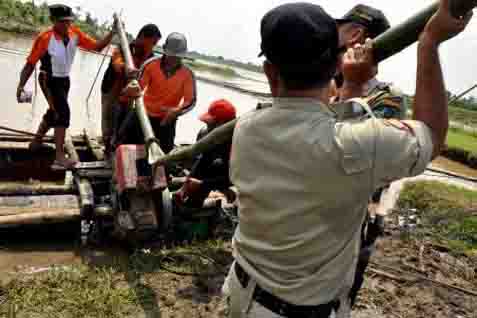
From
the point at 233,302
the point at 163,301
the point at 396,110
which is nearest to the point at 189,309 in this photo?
the point at 163,301

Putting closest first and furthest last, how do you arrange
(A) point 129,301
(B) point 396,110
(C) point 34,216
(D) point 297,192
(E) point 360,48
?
(D) point 297,192, (E) point 360,48, (B) point 396,110, (A) point 129,301, (C) point 34,216

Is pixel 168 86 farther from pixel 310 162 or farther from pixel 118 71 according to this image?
pixel 310 162

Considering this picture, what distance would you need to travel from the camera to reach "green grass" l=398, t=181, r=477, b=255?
19.7 ft

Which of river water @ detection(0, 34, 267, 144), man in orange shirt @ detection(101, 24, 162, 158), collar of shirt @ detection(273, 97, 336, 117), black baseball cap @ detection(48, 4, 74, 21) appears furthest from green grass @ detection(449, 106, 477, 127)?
collar of shirt @ detection(273, 97, 336, 117)

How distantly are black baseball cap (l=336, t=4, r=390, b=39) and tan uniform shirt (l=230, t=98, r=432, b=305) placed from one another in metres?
0.82

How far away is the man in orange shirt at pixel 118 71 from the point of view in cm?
538

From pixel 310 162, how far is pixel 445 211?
6637 millimetres

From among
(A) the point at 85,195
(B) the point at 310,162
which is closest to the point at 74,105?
(A) the point at 85,195

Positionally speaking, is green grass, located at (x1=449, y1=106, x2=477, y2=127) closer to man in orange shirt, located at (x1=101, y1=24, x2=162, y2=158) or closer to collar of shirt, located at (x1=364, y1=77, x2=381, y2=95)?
man in orange shirt, located at (x1=101, y1=24, x2=162, y2=158)

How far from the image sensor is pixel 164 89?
5000 millimetres

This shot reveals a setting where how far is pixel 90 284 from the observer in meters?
3.44

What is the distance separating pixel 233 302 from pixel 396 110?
2.99 feet

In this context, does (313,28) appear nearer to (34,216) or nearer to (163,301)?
(163,301)

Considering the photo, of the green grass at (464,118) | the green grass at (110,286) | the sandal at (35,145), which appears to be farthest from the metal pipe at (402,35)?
the green grass at (464,118)
